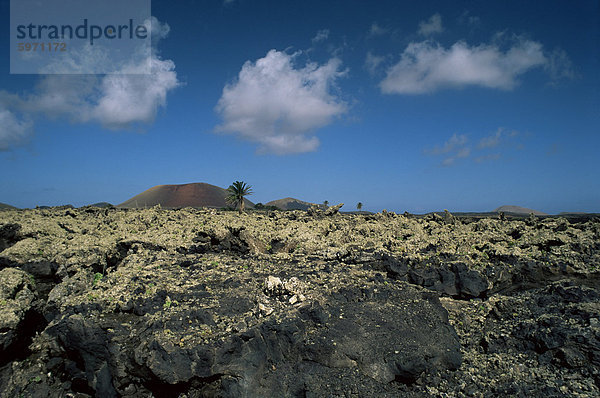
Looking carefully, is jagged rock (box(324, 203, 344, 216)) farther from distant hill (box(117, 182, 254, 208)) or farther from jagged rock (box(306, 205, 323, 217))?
distant hill (box(117, 182, 254, 208))

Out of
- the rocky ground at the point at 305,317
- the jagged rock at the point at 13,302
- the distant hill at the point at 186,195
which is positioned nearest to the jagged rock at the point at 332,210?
the rocky ground at the point at 305,317

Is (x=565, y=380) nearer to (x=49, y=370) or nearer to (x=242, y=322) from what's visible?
(x=242, y=322)

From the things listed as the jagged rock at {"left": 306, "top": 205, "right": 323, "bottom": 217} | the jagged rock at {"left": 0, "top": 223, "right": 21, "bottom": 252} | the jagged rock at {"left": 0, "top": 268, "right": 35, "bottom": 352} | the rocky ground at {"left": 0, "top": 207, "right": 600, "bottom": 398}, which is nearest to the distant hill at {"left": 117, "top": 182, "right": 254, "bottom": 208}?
the jagged rock at {"left": 306, "top": 205, "right": 323, "bottom": 217}

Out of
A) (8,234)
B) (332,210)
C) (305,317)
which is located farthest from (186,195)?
(305,317)

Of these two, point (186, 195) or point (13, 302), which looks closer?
point (13, 302)

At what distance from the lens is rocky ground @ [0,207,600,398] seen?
1065cm

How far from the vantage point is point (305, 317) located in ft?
40.2

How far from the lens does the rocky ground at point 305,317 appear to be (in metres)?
10.6

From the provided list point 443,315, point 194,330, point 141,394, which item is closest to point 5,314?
point 141,394

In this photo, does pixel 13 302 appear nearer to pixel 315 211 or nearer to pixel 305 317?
pixel 305 317

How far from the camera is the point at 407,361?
36.9ft

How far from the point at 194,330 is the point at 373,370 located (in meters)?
6.23

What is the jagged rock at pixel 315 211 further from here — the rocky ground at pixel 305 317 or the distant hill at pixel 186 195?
the distant hill at pixel 186 195

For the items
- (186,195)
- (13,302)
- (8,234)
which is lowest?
(13,302)
